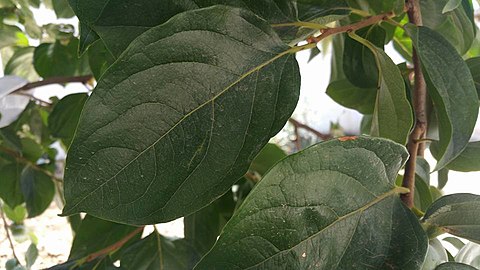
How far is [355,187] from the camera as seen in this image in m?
0.21

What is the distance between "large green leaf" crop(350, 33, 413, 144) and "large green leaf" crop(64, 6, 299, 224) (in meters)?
0.06

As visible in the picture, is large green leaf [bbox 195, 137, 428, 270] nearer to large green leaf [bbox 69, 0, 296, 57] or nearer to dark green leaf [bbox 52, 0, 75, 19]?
large green leaf [bbox 69, 0, 296, 57]

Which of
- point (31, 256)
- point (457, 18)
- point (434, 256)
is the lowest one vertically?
point (31, 256)

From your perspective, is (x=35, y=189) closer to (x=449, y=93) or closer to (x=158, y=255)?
(x=158, y=255)

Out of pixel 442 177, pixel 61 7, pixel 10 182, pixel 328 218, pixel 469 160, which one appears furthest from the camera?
pixel 10 182

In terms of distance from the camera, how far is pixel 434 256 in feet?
0.84

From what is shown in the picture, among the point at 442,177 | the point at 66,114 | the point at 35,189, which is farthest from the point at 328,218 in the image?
the point at 35,189

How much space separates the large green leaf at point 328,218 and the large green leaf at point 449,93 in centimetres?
5

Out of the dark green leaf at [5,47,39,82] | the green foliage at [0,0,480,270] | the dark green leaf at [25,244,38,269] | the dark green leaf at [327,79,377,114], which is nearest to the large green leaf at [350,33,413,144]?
the green foliage at [0,0,480,270]

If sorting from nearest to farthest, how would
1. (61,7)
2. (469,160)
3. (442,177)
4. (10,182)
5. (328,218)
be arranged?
(328,218) → (469,160) → (442,177) → (61,7) → (10,182)

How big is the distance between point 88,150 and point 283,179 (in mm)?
69

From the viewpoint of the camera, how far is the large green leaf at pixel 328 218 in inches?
7.7

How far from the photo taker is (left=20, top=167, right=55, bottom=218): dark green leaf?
660 millimetres

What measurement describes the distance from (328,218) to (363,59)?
191mm
